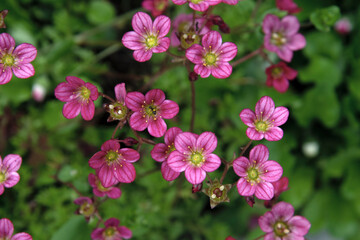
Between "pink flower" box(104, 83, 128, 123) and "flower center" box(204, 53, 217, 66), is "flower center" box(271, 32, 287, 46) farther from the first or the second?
"pink flower" box(104, 83, 128, 123)

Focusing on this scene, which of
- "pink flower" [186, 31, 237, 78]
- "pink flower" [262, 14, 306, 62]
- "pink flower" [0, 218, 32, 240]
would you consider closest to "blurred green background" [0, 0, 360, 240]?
"pink flower" [262, 14, 306, 62]

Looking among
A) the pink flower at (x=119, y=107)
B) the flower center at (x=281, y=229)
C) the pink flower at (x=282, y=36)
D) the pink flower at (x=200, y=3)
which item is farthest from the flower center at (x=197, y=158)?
the pink flower at (x=282, y=36)

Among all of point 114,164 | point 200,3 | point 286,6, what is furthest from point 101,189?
point 286,6

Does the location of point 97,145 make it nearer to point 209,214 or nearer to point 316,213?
point 209,214

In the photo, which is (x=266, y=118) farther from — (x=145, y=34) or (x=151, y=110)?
(x=145, y=34)

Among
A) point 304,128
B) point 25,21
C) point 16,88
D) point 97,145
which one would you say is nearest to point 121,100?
point 97,145

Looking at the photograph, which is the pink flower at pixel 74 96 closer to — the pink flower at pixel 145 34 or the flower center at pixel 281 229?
the pink flower at pixel 145 34
